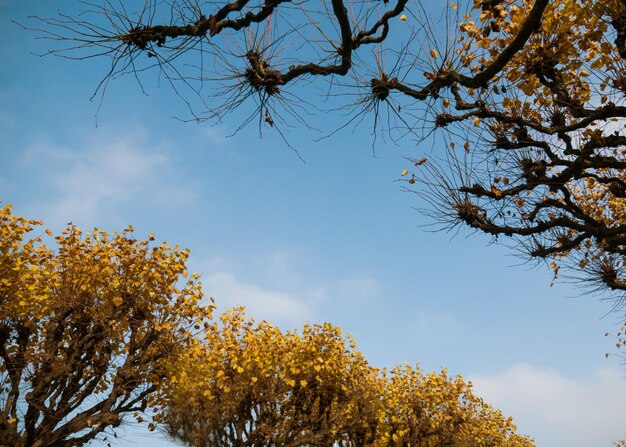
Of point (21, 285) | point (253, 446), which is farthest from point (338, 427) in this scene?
point (21, 285)

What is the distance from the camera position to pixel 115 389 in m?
12.9

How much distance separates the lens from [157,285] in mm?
13945

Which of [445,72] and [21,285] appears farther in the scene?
[21,285]

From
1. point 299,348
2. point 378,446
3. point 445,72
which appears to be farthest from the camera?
point 378,446

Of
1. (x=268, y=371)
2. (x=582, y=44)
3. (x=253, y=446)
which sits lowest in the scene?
(x=253, y=446)

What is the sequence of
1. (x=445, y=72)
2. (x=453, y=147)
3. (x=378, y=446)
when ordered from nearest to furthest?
(x=445, y=72), (x=453, y=147), (x=378, y=446)

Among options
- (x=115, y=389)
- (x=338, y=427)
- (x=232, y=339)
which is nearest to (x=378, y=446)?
(x=338, y=427)

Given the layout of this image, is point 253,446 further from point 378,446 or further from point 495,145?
point 495,145

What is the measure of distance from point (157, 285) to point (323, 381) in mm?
6399

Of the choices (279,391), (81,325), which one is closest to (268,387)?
(279,391)

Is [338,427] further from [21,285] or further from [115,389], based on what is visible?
[21,285]

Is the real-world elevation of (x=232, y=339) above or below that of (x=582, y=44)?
below

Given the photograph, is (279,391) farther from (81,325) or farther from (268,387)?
(81,325)

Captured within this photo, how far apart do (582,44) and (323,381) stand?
40.9 feet
